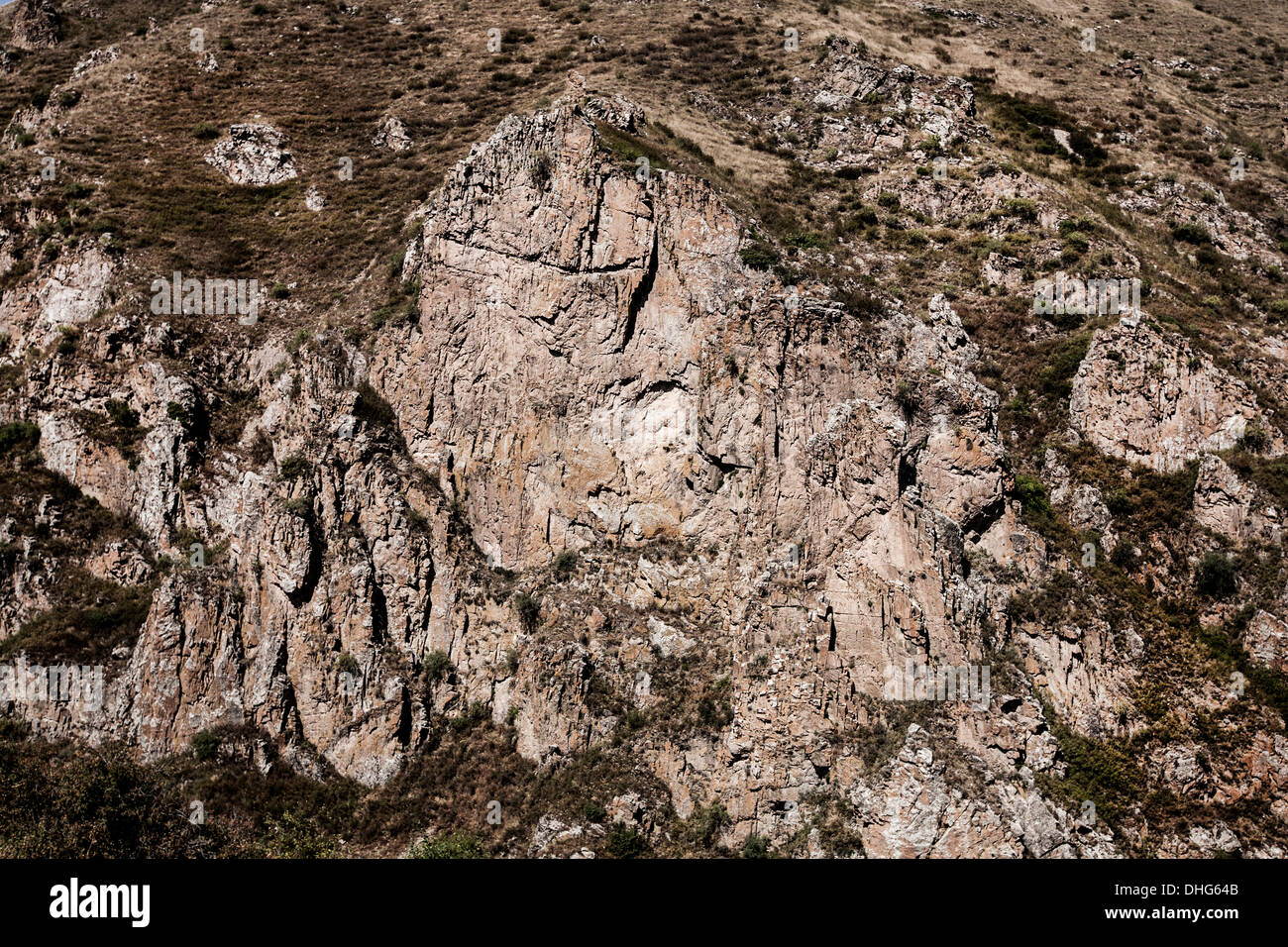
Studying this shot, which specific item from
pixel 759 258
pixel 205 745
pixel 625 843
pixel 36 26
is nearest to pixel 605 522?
pixel 625 843

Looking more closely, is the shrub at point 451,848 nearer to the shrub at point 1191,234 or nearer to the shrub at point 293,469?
the shrub at point 293,469

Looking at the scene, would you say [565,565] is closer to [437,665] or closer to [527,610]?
[527,610]

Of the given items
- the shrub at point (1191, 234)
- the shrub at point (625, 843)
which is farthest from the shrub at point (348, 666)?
the shrub at point (1191, 234)

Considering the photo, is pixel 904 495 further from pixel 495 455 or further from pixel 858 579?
pixel 495 455

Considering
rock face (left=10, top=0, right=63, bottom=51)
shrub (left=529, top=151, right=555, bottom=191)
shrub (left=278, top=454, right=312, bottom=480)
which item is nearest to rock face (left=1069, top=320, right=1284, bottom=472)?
shrub (left=529, top=151, right=555, bottom=191)

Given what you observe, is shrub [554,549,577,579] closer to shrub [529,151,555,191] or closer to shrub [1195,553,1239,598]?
shrub [529,151,555,191]
